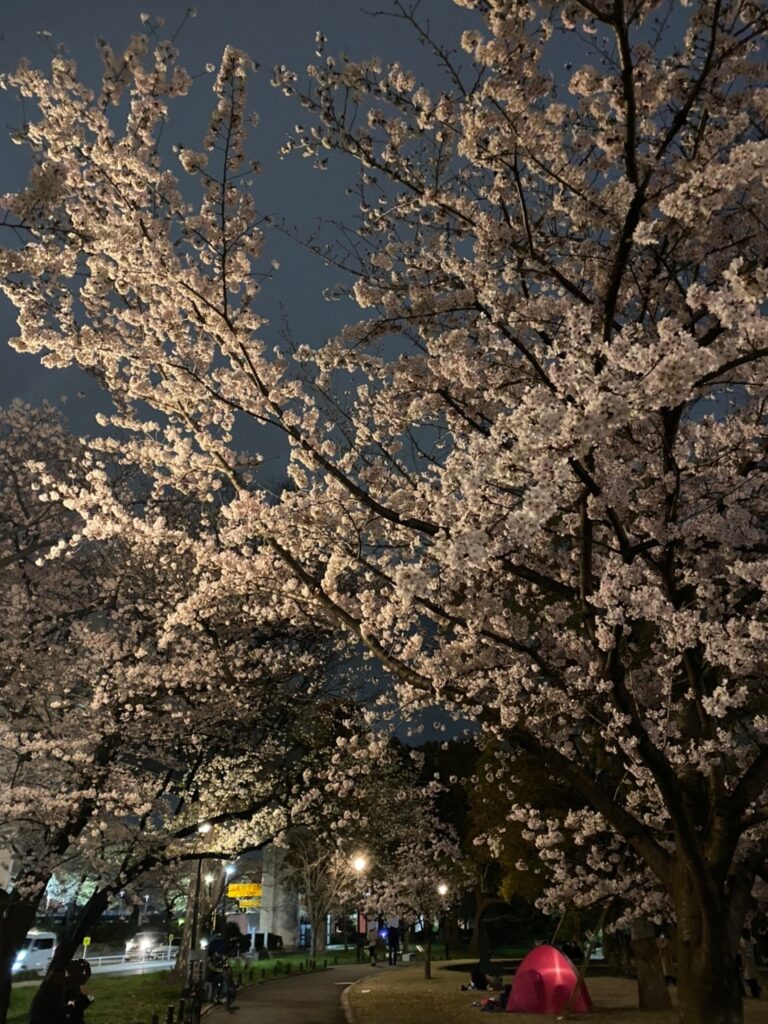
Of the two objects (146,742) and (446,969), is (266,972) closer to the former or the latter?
(446,969)

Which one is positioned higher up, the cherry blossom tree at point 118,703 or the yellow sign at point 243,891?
the cherry blossom tree at point 118,703

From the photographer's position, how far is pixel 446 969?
2945cm

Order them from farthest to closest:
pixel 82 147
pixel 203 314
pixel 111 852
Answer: pixel 111 852 < pixel 203 314 < pixel 82 147

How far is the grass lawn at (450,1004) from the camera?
13.8 metres

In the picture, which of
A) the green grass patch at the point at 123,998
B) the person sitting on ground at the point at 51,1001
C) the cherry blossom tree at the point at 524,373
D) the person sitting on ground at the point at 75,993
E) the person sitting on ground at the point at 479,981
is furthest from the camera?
the person sitting on ground at the point at 479,981

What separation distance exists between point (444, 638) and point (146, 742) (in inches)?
360

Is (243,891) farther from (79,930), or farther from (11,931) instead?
(11,931)

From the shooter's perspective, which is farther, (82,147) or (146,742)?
(146,742)

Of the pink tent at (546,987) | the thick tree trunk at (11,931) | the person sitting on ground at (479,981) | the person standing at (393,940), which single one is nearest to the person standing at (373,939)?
the person standing at (393,940)

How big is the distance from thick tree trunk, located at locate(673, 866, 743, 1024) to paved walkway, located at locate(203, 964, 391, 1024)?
10968mm

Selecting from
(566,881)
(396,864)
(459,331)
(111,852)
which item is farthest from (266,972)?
(459,331)

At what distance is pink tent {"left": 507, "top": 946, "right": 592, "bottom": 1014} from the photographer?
15.2m

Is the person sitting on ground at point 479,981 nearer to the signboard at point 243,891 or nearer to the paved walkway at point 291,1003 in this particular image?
the paved walkway at point 291,1003

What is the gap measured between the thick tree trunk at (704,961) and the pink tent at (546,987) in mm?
10526
